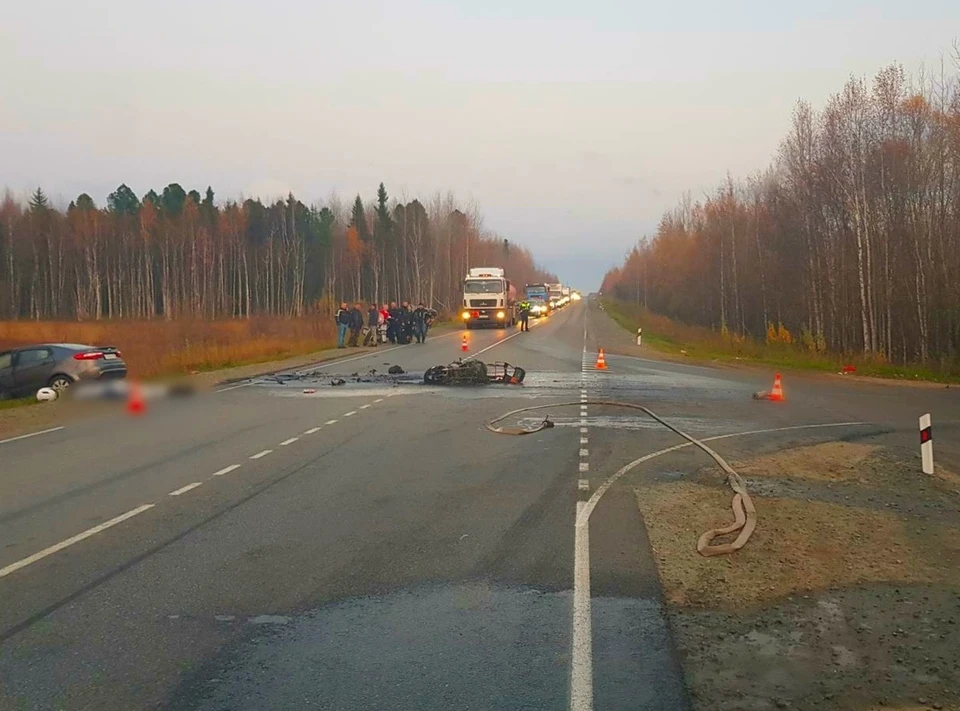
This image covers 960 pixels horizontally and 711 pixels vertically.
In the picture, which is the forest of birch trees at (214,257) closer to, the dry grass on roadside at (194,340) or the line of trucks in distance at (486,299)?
the line of trucks in distance at (486,299)

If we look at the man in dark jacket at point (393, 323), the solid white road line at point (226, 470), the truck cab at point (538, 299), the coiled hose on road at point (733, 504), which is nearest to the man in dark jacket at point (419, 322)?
the man in dark jacket at point (393, 323)

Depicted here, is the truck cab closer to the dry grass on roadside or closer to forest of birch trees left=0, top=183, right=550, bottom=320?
forest of birch trees left=0, top=183, right=550, bottom=320

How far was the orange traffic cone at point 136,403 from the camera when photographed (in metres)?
14.4

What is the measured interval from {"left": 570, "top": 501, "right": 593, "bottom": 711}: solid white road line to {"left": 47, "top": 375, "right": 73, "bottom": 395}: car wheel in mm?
16756

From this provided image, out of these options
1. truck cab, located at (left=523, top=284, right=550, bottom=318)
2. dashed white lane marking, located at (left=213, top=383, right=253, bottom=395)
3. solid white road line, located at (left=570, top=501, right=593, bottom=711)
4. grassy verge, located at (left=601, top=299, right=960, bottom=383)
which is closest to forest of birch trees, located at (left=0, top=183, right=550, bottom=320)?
truck cab, located at (left=523, top=284, right=550, bottom=318)

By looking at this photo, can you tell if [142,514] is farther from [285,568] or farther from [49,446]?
[49,446]

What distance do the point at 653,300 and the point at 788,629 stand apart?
330ft

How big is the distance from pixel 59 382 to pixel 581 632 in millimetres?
19114

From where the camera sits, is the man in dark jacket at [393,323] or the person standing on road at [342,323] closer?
the person standing on road at [342,323]

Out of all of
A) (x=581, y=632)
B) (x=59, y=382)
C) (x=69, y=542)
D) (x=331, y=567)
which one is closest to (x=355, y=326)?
(x=59, y=382)

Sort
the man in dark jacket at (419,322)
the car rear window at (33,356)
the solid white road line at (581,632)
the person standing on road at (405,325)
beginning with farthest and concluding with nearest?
the man in dark jacket at (419,322)
the person standing on road at (405,325)
the car rear window at (33,356)
the solid white road line at (581,632)

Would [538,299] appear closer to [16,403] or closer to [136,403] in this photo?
[16,403]

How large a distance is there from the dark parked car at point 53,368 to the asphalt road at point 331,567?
7.04 m

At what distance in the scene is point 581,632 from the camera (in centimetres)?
573
